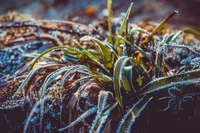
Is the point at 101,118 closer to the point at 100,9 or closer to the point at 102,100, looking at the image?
the point at 102,100

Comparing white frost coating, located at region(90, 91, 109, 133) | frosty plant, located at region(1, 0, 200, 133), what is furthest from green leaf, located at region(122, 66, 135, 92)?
white frost coating, located at region(90, 91, 109, 133)

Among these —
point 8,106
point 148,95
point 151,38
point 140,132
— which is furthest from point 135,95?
point 8,106

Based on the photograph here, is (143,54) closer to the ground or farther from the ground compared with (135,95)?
farther from the ground

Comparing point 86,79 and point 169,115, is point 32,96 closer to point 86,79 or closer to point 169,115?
point 86,79

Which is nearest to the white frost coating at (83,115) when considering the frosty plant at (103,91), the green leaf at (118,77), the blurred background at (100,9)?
the frosty plant at (103,91)

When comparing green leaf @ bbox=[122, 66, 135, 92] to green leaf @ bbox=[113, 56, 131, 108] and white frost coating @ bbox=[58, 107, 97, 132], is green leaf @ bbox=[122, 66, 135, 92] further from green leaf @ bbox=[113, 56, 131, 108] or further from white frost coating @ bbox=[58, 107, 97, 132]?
white frost coating @ bbox=[58, 107, 97, 132]
